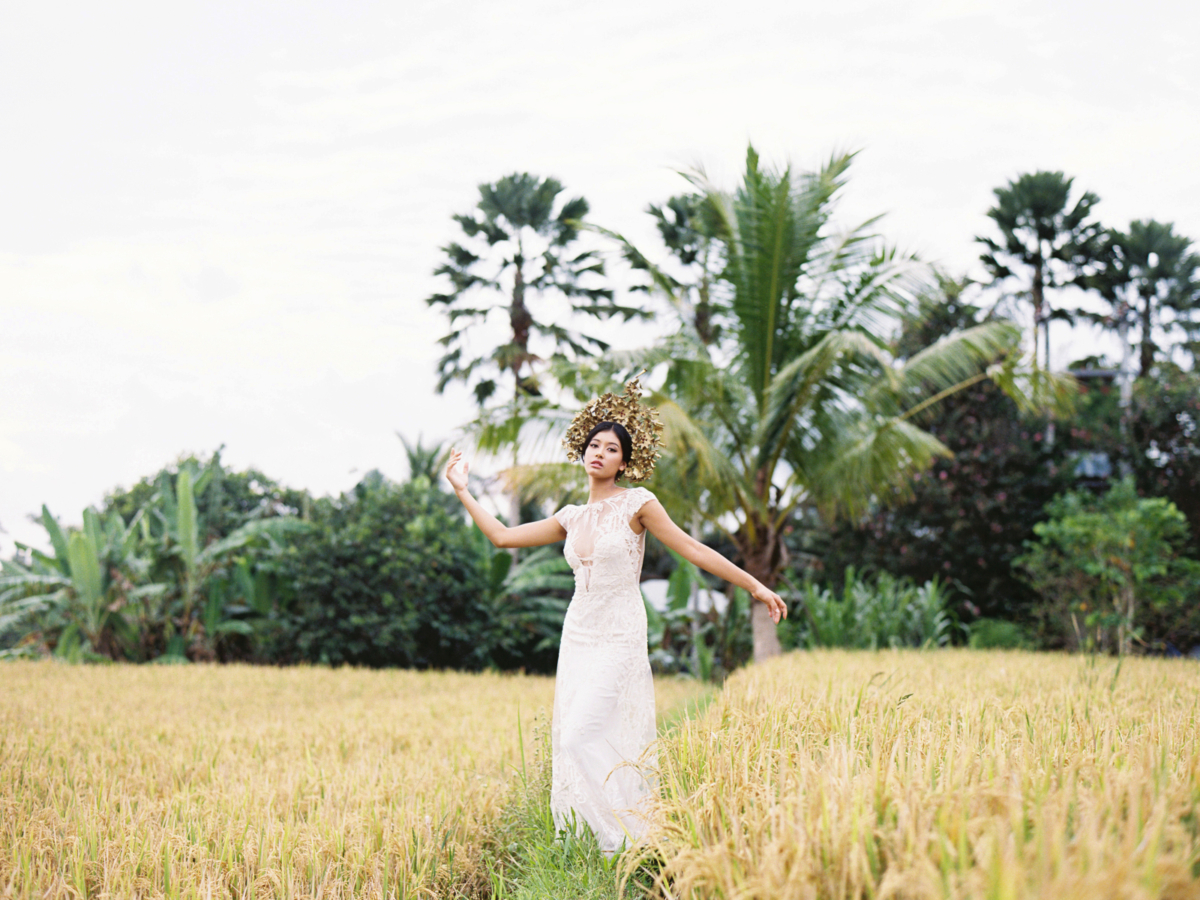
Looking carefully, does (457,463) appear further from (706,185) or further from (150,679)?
(150,679)

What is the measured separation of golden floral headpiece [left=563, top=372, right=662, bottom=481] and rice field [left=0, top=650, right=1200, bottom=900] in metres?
1.28

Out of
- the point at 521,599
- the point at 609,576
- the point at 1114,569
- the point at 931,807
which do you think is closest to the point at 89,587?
the point at 521,599

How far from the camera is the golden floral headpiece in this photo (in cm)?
436

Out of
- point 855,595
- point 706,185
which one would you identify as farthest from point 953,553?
point 706,185

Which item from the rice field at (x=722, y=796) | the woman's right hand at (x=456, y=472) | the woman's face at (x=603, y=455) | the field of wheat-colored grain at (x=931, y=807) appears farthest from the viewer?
the woman's right hand at (x=456, y=472)

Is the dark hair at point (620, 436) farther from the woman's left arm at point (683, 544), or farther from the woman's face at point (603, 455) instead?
the woman's left arm at point (683, 544)

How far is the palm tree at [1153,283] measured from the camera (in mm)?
22766

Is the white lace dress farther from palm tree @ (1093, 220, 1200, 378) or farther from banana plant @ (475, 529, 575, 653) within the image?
palm tree @ (1093, 220, 1200, 378)

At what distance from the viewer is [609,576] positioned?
12.7 ft

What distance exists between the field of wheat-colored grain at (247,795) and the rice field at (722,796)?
2 centimetres

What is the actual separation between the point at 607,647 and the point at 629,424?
116 centimetres

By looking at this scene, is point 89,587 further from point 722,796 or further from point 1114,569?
point 1114,569

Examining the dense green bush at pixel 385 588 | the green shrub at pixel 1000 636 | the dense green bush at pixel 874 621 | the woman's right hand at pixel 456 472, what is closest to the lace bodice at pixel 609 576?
the woman's right hand at pixel 456 472

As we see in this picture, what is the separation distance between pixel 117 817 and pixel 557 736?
6.79 ft
